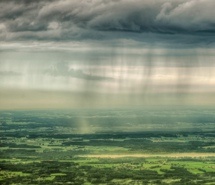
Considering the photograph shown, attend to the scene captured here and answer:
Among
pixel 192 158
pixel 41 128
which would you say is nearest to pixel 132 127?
pixel 41 128

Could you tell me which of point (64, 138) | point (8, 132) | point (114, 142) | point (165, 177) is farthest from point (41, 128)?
point (165, 177)

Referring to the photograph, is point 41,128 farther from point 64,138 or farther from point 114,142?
point 114,142

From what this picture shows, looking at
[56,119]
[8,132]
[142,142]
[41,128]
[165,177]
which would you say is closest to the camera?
[165,177]

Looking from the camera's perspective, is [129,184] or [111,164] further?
[111,164]

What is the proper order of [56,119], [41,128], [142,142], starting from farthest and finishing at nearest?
1. [56,119]
2. [41,128]
3. [142,142]

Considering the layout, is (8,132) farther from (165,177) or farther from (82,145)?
(165,177)

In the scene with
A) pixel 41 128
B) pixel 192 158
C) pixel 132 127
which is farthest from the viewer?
pixel 132 127
